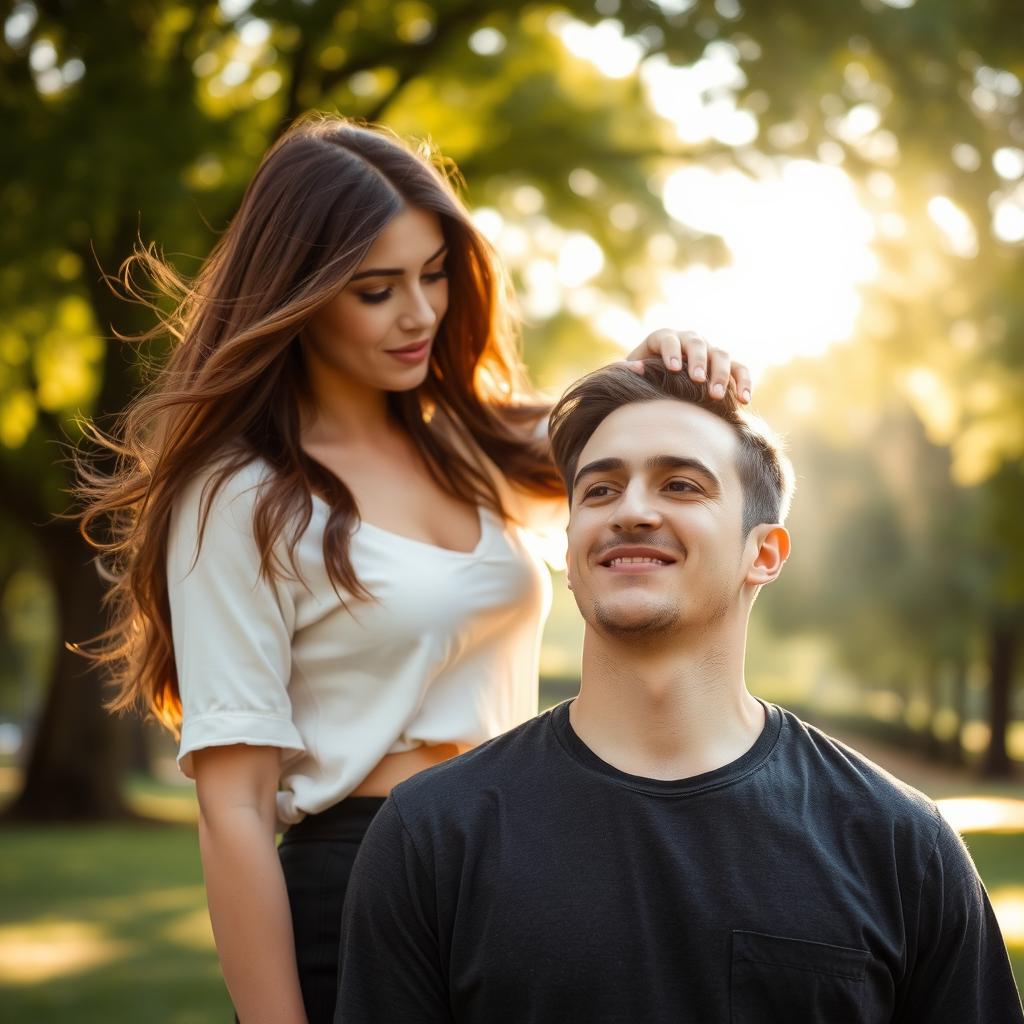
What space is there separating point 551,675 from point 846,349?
29640mm

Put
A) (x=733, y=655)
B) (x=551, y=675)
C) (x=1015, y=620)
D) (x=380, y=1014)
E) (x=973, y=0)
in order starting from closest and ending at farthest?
(x=380, y=1014) < (x=733, y=655) < (x=973, y=0) < (x=1015, y=620) < (x=551, y=675)

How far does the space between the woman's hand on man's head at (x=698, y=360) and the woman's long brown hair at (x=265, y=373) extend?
2.20 ft

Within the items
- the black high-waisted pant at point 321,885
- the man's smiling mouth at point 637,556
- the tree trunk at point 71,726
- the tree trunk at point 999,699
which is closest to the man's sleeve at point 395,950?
the black high-waisted pant at point 321,885

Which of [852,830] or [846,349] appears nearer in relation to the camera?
[852,830]

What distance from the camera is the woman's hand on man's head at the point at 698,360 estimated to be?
2779 millimetres

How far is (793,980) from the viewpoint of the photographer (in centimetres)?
228

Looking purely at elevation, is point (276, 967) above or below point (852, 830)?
below

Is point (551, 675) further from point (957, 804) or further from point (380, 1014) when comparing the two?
point (380, 1014)

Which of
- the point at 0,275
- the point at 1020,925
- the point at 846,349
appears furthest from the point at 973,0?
the point at 0,275

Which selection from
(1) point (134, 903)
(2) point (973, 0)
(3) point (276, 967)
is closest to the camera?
(3) point (276, 967)

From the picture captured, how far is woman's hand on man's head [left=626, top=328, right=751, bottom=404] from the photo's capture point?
2.78 m

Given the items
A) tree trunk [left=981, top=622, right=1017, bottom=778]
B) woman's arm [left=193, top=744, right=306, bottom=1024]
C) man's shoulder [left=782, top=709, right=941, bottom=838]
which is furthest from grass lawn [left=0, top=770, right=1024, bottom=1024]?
tree trunk [left=981, top=622, right=1017, bottom=778]

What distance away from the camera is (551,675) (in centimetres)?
4216

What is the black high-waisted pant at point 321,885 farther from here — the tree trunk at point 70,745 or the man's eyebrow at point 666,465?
the tree trunk at point 70,745
